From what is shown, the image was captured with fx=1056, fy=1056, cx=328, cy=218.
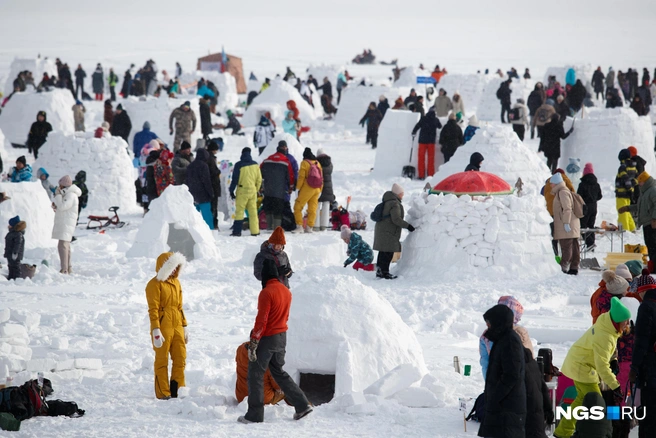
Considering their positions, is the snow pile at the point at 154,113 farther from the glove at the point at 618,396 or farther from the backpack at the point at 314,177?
the glove at the point at 618,396

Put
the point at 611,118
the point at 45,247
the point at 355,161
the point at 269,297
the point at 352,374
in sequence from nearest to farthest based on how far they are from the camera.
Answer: the point at 269,297, the point at 352,374, the point at 45,247, the point at 611,118, the point at 355,161

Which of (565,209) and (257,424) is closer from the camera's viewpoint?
(257,424)

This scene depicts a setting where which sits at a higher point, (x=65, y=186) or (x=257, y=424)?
(x=65, y=186)

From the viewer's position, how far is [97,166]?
17.0 m

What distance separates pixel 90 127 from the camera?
91.0 ft

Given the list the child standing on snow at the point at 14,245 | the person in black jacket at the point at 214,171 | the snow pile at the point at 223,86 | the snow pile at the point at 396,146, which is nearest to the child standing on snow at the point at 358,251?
the person in black jacket at the point at 214,171

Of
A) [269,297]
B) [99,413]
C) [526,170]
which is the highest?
[526,170]

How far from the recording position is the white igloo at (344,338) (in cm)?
729

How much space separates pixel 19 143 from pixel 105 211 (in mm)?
9437

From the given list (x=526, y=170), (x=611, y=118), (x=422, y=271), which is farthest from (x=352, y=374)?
(x=611, y=118)

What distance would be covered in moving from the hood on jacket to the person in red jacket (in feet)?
4.79

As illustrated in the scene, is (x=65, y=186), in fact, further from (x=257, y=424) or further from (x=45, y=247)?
(x=257, y=424)

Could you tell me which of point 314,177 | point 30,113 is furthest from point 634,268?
point 30,113

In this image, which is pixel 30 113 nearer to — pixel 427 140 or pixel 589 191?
pixel 427 140
